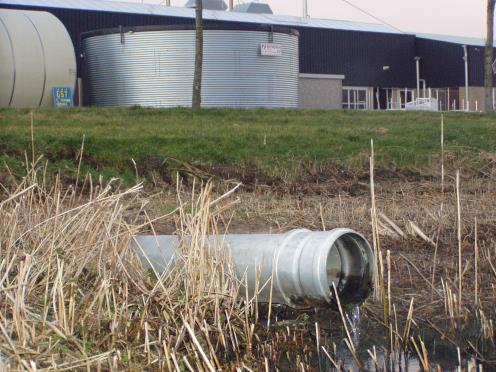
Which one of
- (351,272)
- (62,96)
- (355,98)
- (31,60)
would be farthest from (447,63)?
(351,272)

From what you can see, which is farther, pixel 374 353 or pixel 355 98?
pixel 355 98

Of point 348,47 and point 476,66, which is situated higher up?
point 348,47

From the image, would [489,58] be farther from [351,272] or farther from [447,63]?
[351,272]

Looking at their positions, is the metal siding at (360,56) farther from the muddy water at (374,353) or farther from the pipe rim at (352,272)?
the muddy water at (374,353)

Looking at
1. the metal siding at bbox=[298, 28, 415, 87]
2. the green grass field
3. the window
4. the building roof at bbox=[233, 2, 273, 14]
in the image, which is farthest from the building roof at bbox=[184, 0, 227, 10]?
the green grass field

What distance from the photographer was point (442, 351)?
6031 mm

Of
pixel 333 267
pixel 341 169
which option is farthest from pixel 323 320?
pixel 341 169

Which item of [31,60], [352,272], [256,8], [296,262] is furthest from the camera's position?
[256,8]

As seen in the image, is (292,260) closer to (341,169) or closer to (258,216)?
→ (258,216)

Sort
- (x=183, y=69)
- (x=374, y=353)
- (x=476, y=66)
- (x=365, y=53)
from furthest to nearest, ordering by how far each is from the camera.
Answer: (x=476, y=66) < (x=365, y=53) < (x=183, y=69) < (x=374, y=353)

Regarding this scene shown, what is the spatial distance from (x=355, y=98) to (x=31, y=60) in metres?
23.6

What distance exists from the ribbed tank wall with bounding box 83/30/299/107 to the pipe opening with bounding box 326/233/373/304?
21757 mm

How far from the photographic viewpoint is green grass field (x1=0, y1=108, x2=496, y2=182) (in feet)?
45.4

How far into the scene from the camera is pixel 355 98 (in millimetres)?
45781
